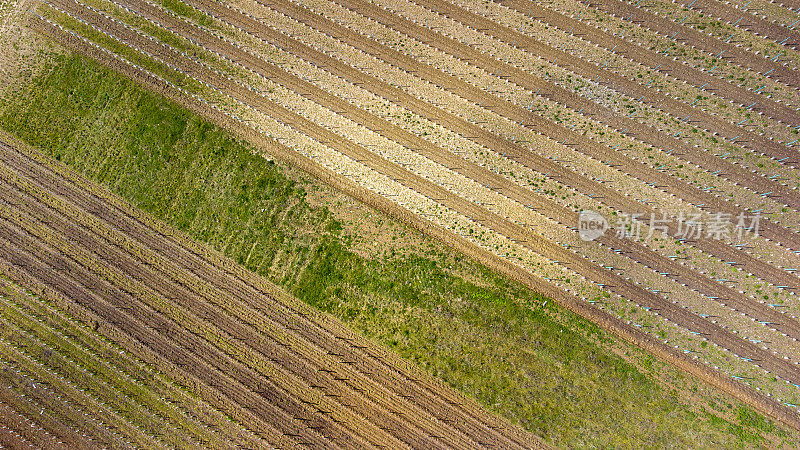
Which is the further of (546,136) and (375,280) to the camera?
(546,136)

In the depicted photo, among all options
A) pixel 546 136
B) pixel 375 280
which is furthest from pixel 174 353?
pixel 546 136

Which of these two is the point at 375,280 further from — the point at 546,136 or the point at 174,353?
the point at 546,136

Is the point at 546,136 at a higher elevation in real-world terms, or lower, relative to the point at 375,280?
higher

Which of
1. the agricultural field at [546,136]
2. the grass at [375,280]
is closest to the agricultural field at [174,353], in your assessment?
the grass at [375,280]

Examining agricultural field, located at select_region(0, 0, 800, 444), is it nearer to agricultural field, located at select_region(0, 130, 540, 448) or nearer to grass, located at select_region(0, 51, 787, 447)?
grass, located at select_region(0, 51, 787, 447)

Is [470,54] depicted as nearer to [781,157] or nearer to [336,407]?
[781,157]

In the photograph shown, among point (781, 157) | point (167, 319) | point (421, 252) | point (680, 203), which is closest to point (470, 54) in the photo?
point (421, 252)

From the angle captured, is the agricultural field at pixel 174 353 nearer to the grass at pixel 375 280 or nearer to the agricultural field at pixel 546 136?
the grass at pixel 375 280
